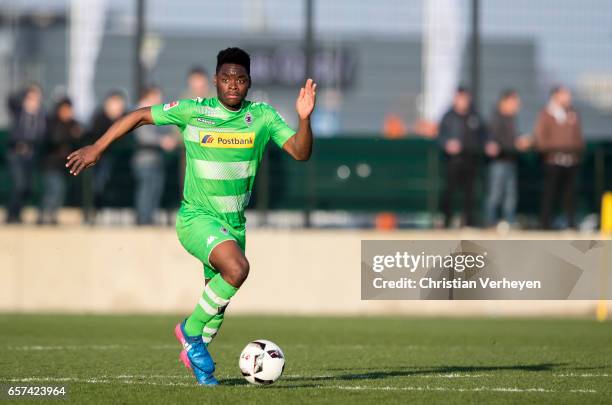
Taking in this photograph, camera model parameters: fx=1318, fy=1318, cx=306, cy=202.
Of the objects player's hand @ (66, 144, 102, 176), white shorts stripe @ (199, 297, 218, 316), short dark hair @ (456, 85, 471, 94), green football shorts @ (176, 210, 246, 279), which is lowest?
white shorts stripe @ (199, 297, 218, 316)

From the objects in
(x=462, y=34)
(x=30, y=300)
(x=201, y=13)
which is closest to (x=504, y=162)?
(x=462, y=34)

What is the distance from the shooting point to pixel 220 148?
8.85m

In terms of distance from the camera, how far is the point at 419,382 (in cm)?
902

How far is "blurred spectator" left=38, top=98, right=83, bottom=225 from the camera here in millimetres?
16797

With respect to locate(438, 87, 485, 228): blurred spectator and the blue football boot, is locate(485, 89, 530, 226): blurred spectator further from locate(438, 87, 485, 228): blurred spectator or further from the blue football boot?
the blue football boot

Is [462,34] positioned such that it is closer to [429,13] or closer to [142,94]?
[429,13]

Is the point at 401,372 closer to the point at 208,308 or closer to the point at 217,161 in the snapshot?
the point at 208,308

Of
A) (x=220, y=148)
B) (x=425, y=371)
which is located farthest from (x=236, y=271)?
(x=425, y=371)

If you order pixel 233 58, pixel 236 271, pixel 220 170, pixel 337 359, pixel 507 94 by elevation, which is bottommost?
pixel 337 359

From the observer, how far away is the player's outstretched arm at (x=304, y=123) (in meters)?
8.49

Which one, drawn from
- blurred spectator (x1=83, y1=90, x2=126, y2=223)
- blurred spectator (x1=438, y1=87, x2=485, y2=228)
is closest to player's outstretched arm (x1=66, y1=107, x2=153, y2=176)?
blurred spectator (x1=83, y1=90, x2=126, y2=223)

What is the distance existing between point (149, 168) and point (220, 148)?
810cm

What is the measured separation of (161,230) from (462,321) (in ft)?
13.1

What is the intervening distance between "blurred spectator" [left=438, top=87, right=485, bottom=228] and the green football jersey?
8.28m
